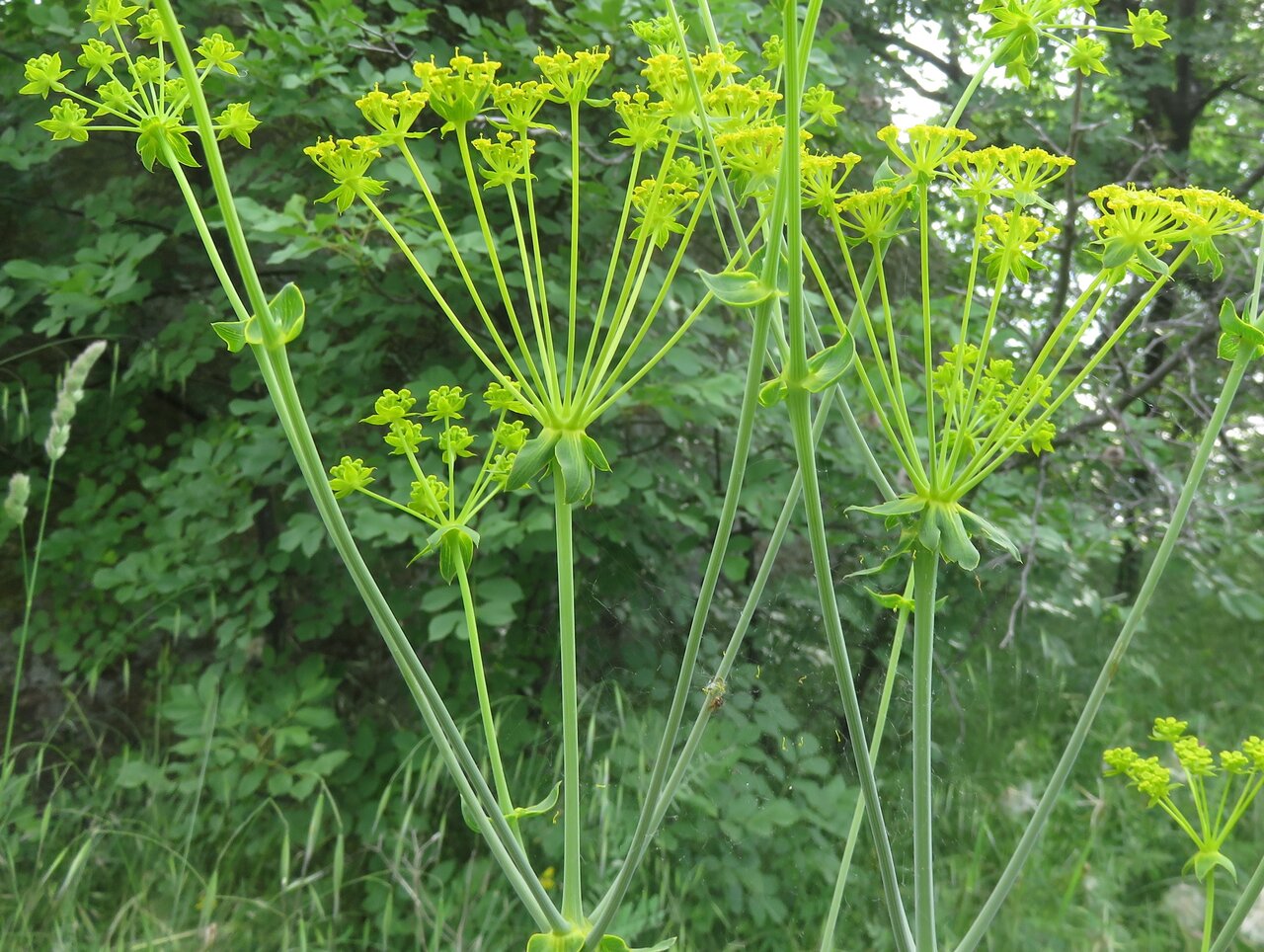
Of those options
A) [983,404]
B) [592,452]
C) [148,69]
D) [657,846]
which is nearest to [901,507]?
[983,404]

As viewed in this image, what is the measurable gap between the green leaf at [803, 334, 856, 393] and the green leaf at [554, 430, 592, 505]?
20cm

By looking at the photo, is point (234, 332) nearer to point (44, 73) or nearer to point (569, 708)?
point (44, 73)

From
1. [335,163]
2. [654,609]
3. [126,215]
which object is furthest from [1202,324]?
[126,215]

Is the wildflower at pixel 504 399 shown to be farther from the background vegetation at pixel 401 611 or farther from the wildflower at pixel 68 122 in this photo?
the background vegetation at pixel 401 611

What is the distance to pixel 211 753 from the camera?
8.05 ft

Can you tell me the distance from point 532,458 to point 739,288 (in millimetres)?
219

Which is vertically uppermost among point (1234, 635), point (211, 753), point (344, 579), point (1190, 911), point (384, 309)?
point (384, 309)

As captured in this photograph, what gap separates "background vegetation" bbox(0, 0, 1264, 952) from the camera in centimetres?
213

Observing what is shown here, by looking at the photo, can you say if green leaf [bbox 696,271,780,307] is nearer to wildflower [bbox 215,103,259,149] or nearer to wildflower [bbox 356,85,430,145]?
wildflower [bbox 356,85,430,145]

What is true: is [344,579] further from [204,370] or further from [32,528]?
[32,528]

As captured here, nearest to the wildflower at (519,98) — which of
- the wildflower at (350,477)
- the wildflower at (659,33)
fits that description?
the wildflower at (659,33)

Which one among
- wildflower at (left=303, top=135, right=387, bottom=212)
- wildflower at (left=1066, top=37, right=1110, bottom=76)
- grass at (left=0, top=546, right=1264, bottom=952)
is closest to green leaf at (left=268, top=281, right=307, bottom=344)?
wildflower at (left=303, top=135, right=387, bottom=212)

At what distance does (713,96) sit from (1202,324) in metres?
2.58

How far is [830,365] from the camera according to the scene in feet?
2.36
